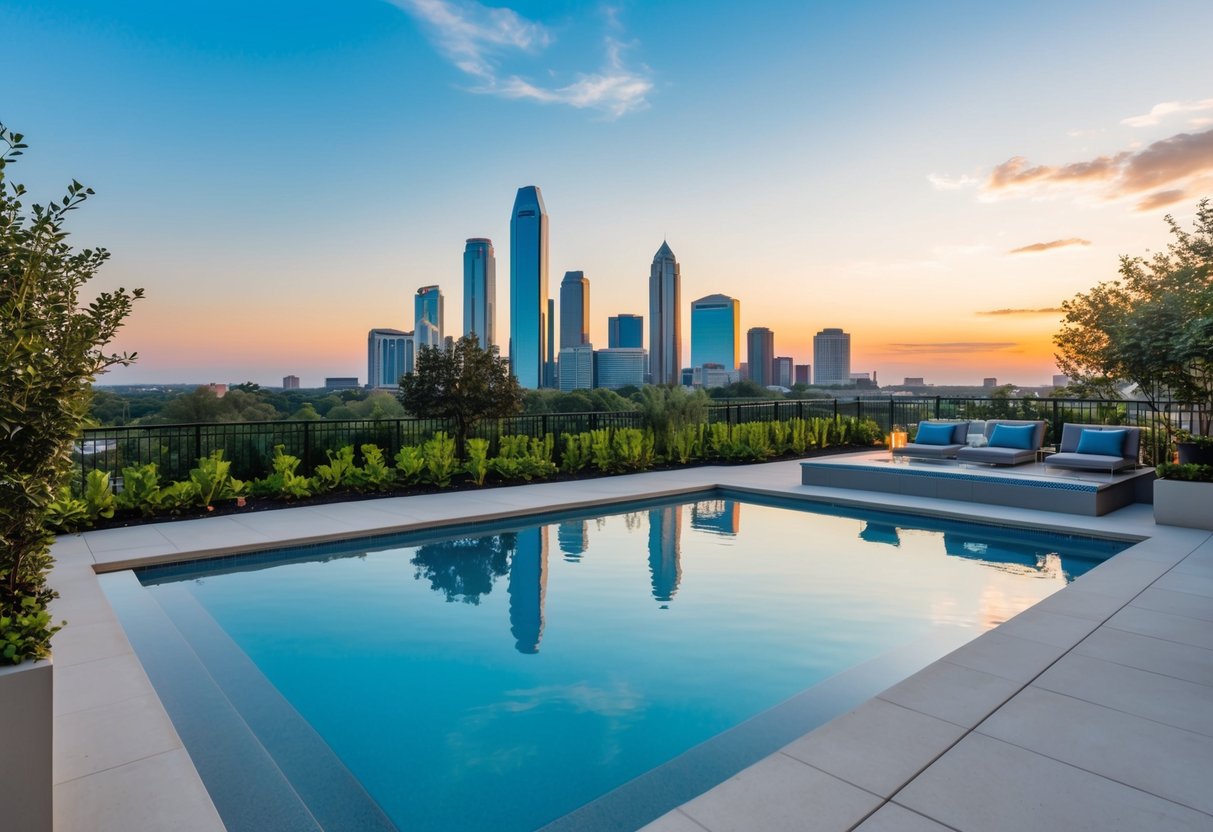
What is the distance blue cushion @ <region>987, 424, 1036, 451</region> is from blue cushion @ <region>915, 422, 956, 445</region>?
64 centimetres

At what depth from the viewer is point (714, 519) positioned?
313 inches

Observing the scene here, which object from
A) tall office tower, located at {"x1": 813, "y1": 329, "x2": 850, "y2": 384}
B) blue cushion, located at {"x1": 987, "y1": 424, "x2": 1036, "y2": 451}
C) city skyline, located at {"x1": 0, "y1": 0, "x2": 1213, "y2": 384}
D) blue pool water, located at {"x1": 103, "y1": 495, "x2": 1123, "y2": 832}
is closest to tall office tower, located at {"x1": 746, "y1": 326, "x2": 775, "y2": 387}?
tall office tower, located at {"x1": 813, "y1": 329, "x2": 850, "y2": 384}

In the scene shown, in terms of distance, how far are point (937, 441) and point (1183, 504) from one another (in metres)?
3.72

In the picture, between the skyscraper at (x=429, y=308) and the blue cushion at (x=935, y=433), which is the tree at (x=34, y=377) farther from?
the skyscraper at (x=429, y=308)

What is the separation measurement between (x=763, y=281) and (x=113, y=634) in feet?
50.3

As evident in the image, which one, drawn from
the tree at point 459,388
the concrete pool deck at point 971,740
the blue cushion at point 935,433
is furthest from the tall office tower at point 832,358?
the concrete pool deck at point 971,740

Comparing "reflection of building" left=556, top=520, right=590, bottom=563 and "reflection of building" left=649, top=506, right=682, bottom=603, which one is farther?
"reflection of building" left=556, top=520, right=590, bottom=563

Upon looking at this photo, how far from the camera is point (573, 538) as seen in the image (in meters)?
6.96

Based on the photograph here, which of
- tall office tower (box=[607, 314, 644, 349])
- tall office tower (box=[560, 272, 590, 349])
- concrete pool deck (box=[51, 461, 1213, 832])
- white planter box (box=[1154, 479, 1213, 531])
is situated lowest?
concrete pool deck (box=[51, 461, 1213, 832])

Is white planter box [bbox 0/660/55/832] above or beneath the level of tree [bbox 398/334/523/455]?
beneath

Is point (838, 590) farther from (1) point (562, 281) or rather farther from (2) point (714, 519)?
(1) point (562, 281)

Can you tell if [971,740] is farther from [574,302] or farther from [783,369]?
[574,302]

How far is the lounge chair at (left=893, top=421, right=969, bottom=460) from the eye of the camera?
32.6 ft

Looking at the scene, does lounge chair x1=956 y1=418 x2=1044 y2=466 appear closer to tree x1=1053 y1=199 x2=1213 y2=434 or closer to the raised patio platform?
the raised patio platform
